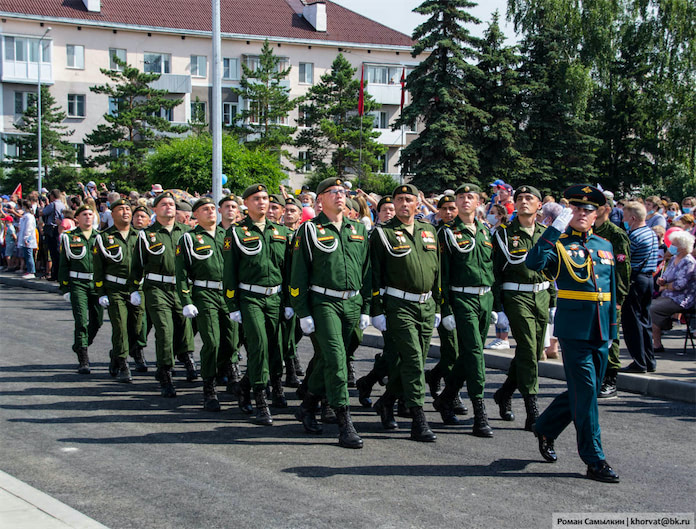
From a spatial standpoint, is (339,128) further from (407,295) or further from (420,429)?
(420,429)

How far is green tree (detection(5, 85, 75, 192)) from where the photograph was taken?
53.2 m

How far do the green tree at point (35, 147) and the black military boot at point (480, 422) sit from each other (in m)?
49.4

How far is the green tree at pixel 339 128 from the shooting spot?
55250mm

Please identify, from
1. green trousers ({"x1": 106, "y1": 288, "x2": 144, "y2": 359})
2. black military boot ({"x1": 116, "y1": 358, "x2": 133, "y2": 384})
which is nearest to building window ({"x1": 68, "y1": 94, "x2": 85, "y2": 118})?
green trousers ({"x1": 106, "y1": 288, "x2": 144, "y2": 359})

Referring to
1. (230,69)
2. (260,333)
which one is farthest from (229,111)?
(260,333)

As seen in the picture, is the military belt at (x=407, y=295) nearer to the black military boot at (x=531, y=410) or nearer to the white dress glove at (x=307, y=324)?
the white dress glove at (x=307, y=324)

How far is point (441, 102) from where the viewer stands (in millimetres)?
40719

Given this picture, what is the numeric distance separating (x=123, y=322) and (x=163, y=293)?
949mm

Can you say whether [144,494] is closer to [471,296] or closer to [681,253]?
[471,296]

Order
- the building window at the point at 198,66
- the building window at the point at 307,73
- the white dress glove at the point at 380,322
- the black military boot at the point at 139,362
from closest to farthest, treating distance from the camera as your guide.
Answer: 1. the white dress glove at the point at 380,322
2. the black military boot at the point at 139,362
3. the building window at the point at 198,66
4. the building window at the point at 307,73

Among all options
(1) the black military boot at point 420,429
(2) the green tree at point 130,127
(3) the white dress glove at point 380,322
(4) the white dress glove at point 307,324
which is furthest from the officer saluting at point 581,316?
(2) the green tree at point 130,127

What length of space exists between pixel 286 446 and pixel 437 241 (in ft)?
7.46

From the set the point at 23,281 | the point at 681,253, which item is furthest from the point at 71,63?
the point at 681,253

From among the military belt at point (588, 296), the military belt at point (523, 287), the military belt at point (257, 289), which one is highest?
the military belt at point (588, 296)
